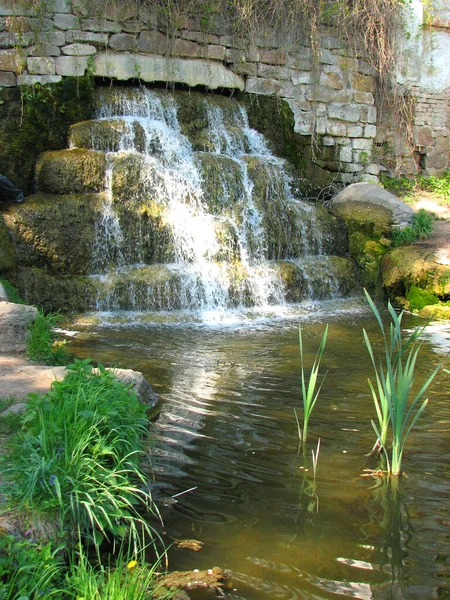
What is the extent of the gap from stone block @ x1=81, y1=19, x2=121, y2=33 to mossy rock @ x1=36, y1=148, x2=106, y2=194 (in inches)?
74.6

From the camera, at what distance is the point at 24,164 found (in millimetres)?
7996

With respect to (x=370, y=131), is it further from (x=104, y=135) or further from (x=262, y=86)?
→ (x=104, y=135)

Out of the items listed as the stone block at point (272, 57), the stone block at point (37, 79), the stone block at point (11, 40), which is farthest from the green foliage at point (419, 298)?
the stone block at point (11, 40)

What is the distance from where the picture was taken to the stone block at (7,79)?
26.4 feet

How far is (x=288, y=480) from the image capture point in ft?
10.2

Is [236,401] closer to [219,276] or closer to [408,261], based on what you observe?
[219,276]

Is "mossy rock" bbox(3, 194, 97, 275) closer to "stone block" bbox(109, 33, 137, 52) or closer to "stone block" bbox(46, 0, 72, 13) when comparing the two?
"stone block" bbox(109, 33, 137, 52)

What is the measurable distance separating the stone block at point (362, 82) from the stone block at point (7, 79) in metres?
5.37

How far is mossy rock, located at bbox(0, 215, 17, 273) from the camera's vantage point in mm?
6781

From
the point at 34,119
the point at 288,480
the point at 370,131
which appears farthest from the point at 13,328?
the point at 370,131

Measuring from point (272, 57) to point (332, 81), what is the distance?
1.10 meters

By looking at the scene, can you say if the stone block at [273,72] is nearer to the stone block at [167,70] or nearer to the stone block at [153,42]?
the stone block at [167,70]

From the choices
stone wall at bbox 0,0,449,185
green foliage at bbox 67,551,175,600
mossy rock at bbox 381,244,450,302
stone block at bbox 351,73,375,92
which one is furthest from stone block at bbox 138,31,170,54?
green foliage at bbox 67,551,175,600

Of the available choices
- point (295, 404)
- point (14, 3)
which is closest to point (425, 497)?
point (295, 404)
